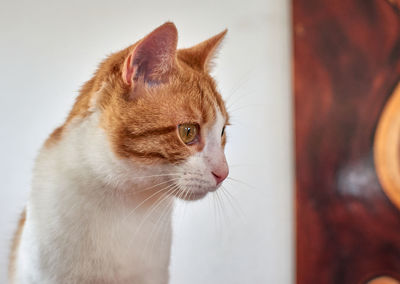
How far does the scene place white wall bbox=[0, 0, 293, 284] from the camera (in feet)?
2.09

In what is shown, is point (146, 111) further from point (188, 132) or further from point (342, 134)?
point (342, 134)

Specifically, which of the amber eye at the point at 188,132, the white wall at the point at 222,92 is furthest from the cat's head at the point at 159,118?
the white wall at the point at 222,92

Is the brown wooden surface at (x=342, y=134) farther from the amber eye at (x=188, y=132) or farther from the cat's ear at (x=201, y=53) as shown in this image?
the amber eye at (x=188, y=132)

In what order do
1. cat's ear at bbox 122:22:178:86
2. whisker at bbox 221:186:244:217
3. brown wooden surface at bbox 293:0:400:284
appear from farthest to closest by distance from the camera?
1. brown wooden surface at bbox 293:0:400:284
2. whisker at bbox 221:186:244:217
3. cat's ear at bbox 122:22:178:86

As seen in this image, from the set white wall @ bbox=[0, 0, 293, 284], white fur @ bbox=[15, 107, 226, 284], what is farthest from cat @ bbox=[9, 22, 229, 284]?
white wall @ bbox=[0, 0, 293, 284]

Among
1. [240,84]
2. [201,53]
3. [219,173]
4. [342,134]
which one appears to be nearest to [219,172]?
[219,173]

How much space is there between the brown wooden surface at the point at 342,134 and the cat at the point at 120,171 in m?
0.49

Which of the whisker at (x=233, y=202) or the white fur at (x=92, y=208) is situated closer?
the white fur at (x=92, y=208)

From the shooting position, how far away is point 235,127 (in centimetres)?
77

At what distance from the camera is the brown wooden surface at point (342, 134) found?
921 millimetres

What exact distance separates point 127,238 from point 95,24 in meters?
0.41

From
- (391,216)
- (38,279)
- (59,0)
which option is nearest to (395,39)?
(391,216)

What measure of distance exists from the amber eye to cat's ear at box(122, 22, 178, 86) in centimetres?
8

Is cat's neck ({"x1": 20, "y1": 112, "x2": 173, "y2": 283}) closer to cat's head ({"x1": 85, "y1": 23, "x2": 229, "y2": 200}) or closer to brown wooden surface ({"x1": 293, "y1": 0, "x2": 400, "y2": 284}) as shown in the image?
cat's head ({"x1": 85, "y1": 23, "x2": 229, "y2": 200})
